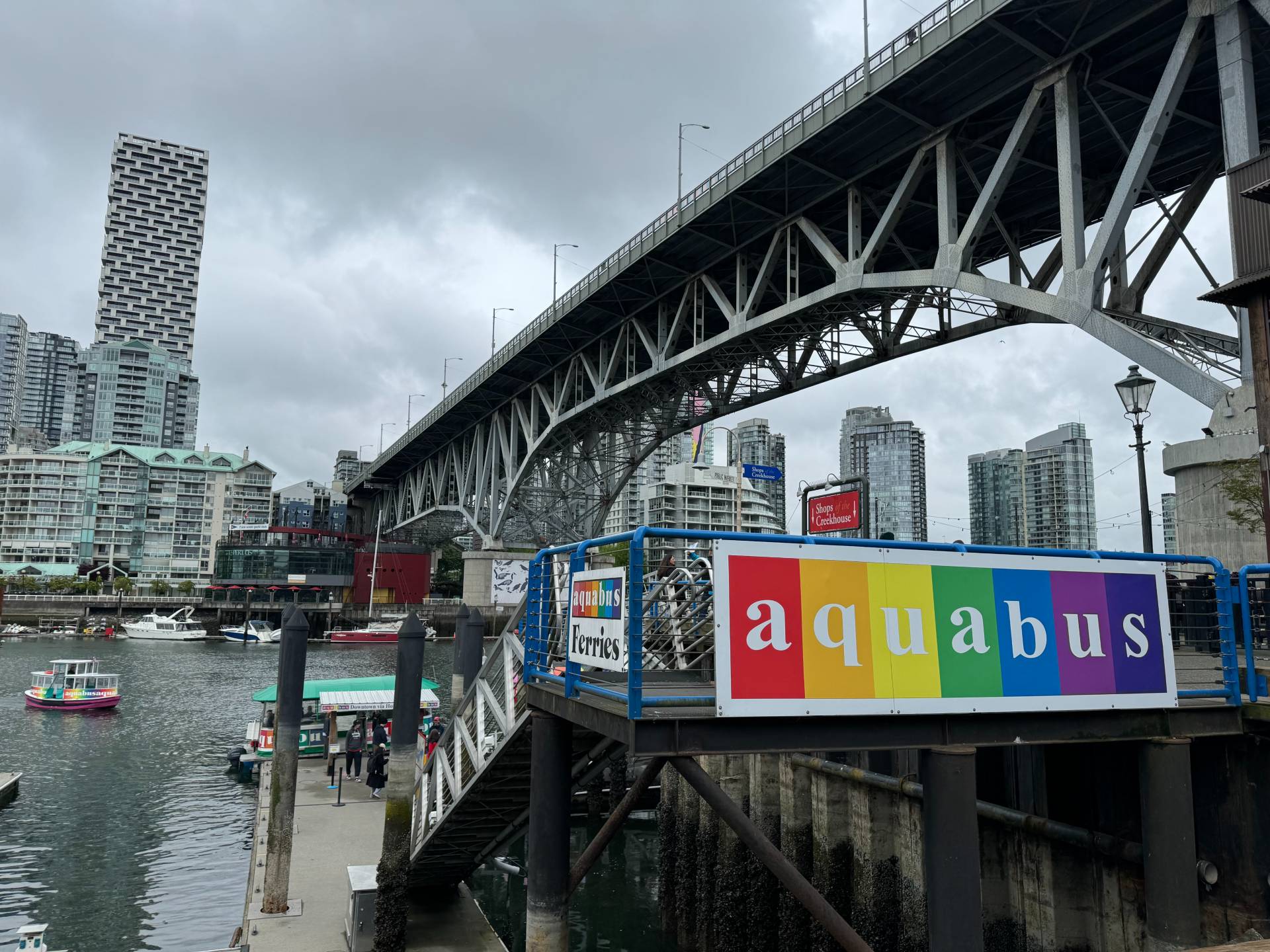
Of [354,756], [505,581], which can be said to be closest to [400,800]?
[354,756]

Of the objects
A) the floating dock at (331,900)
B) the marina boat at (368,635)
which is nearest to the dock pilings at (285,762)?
the floating dock at (331,900)

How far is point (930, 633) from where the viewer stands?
721cm

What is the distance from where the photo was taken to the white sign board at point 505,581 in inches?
3275

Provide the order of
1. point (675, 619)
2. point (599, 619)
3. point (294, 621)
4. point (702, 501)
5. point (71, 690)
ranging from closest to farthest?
point (599, 619) → point (675, 619) → point (294, 621) → point (71, 690) → point (702, 501)

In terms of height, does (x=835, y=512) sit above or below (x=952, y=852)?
above

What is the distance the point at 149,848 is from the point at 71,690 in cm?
2630

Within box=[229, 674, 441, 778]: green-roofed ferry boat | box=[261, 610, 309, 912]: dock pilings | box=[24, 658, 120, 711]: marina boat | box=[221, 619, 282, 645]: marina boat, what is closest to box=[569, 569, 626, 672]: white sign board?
box=[261, 610, 309, 912]: dock pilings

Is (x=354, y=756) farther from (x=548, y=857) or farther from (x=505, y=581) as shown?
(x=505, y=581)

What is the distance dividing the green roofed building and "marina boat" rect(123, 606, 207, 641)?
55.6 meters

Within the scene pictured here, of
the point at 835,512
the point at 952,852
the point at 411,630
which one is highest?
the point at 835,512

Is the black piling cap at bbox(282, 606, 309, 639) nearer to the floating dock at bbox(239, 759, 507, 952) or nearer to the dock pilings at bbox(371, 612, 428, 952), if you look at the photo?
the dock pilings at bbox(371, 612, 428, 952)

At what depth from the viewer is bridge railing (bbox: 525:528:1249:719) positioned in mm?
7066

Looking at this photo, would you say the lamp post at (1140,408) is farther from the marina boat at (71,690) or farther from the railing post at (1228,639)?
the marina boat at (71,690)

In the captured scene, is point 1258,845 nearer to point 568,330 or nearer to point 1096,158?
point 1096,158
